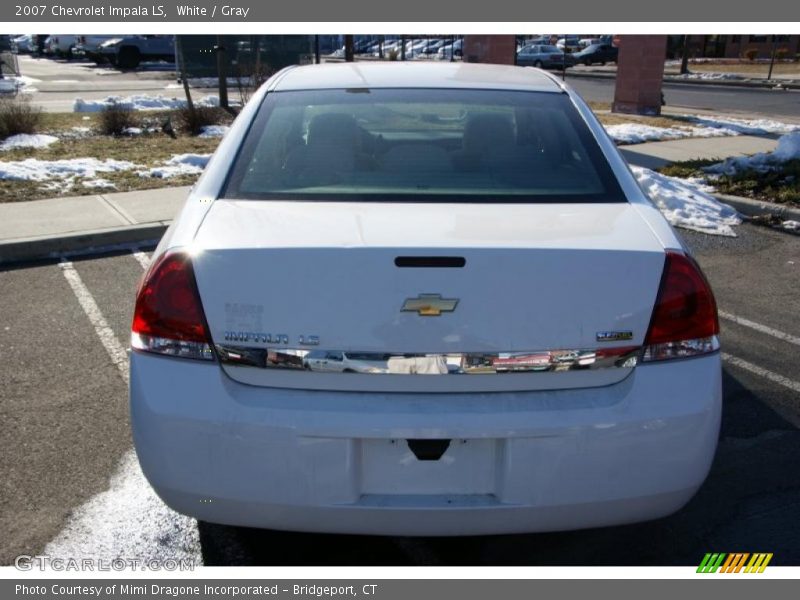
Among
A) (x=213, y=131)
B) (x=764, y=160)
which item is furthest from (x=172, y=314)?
(x=213, y=131)

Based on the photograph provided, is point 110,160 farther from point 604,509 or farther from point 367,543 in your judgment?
point 604,509

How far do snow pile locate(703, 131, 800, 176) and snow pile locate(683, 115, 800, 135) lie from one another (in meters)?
4.91

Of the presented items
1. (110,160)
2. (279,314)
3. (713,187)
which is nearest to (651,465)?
(279,314)

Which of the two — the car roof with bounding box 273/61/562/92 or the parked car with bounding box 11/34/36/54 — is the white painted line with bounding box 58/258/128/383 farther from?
the parked car with bounding box 11/34/36/54

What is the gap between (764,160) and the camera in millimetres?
9516

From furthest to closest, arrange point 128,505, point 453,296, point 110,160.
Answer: point 110,160, point 128,505, point 453,296

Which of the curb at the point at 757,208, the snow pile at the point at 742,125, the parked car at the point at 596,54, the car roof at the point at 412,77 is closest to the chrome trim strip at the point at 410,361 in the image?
the car roof at the point at 412,77

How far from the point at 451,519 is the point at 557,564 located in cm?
67

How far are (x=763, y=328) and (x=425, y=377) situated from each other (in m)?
3.47

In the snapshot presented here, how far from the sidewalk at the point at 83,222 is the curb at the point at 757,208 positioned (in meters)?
0.03

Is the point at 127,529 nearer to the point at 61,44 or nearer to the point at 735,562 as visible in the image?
the point at 735,562

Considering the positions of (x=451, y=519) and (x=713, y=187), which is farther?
(x=713, y=187)

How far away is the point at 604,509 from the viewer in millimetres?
2312

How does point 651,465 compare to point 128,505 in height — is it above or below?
above
